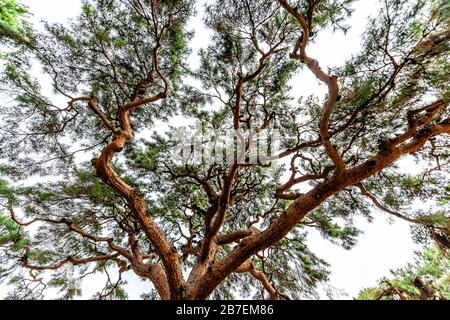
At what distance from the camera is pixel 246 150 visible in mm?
3258

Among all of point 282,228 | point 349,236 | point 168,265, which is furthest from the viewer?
point 349,236

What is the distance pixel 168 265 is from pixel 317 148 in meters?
2.48

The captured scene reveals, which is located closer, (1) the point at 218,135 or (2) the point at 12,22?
(2) the point at 12,22

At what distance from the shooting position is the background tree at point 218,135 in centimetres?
226

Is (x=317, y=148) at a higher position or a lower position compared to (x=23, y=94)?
lower

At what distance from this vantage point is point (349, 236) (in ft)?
11.7

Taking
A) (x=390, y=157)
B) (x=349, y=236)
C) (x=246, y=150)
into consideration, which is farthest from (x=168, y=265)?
(x=349, y=236)

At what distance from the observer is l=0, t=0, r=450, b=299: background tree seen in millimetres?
2262

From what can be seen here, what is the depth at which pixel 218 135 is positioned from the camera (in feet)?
12.3

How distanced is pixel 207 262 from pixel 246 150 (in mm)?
1548
